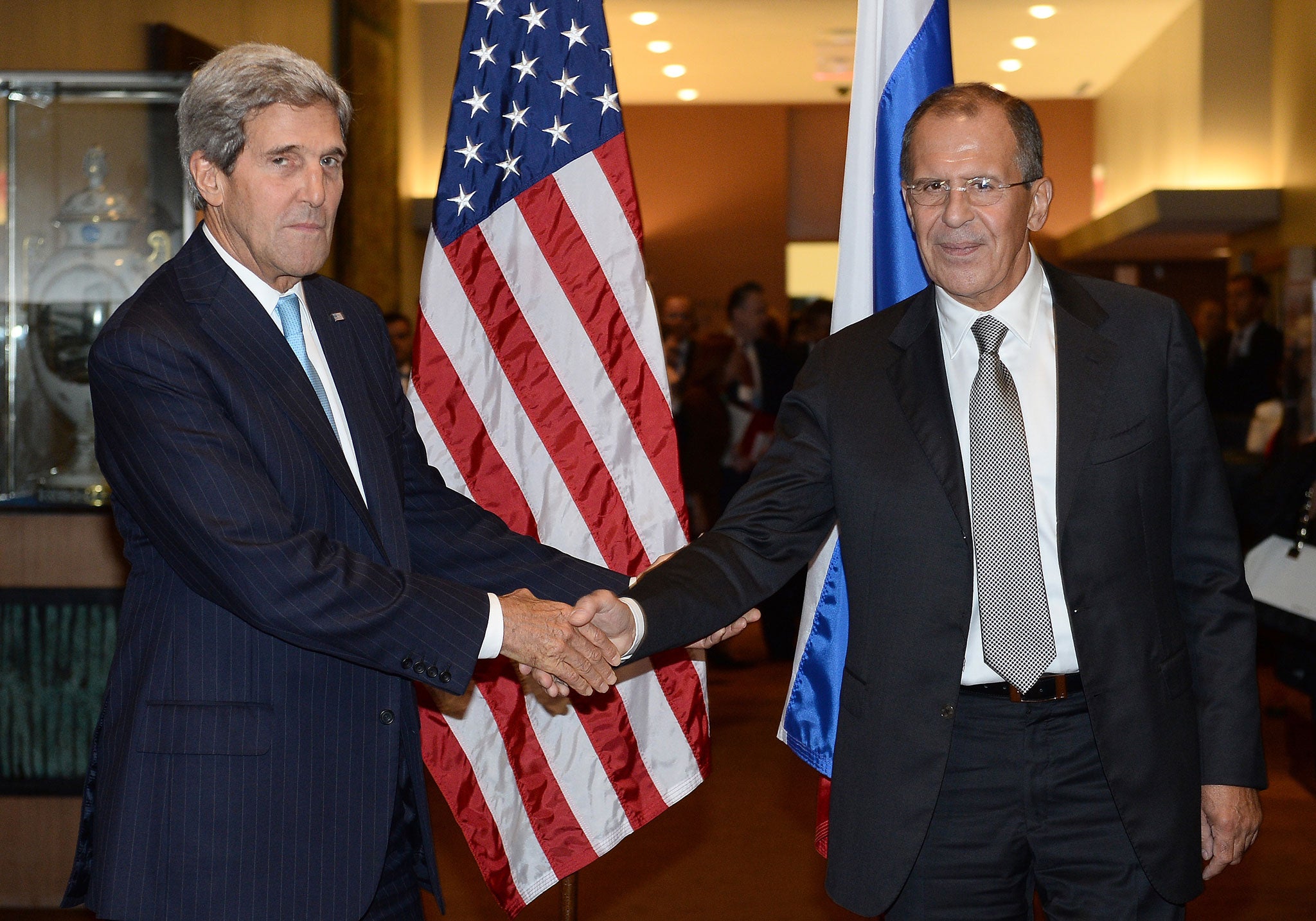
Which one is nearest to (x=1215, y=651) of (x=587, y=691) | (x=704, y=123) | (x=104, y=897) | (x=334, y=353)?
(x=587, y=691)

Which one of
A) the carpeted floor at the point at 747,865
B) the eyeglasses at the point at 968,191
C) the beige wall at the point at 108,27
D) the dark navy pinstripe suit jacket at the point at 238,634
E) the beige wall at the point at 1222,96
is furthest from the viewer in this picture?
the beige wall at the point at 1222,96

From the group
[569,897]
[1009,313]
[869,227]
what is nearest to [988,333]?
[1009,313]

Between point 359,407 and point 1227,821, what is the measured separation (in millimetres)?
1485

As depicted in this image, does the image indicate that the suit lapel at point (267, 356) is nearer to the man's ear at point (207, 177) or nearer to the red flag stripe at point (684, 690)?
the man's ear at point (207, 177)

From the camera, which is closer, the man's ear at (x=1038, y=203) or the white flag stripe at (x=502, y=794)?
the man's ear at (x=1038, y=203)

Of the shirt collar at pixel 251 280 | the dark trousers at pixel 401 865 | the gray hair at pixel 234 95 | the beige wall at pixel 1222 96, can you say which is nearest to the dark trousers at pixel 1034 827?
the dark trousers at pixel 401 865

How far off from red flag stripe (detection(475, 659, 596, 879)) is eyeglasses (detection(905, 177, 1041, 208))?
4.43ft

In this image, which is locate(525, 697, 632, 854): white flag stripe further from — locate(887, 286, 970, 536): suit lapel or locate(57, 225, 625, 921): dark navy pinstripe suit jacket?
locate(887, 286, 970, 536): suit lapel

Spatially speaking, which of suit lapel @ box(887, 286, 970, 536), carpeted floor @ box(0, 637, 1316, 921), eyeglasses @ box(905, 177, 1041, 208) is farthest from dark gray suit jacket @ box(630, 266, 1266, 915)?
carpeted floor @ box(0, 637, 1316, 921)

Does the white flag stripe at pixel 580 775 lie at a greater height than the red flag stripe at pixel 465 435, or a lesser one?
lesser

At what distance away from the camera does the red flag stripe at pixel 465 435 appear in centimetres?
287

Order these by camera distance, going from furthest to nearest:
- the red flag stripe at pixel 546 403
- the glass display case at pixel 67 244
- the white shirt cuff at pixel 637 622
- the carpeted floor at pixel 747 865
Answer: the glass display case at pixel 67 244 < the carpeted floor at pixel 747 865 < the red flag stripe at pixel 546 403 < the white shirt cuff at pixel 637 622

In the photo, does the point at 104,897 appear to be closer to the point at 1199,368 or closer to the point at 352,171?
the point at 1199,368

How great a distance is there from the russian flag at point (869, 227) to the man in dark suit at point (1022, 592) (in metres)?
0.58
